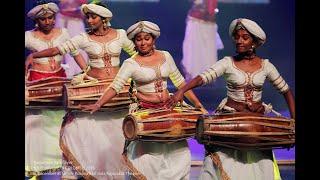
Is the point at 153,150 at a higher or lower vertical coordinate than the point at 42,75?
lower

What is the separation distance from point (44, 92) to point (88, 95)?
0.34 meters

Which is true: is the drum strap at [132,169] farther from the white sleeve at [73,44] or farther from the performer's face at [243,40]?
the performer's face at [243,40]

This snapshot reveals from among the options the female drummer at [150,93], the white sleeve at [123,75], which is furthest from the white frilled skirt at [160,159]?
the white sleeve at [123,75]

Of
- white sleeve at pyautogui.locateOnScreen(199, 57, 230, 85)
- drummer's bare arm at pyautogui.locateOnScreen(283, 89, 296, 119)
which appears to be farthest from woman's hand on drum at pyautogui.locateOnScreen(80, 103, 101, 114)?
drummer's bare arm at pyautogui.locateOnScreen(283, 89, 296, 119)

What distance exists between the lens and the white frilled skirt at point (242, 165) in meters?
4.49

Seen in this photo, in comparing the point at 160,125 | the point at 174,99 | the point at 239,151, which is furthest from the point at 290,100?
the point at 160,125

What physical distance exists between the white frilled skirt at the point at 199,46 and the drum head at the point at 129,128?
59cm

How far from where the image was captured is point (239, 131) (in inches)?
173

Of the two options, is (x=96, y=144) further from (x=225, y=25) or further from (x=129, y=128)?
(x=225, y=25)

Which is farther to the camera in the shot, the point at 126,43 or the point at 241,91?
the point at 126,43

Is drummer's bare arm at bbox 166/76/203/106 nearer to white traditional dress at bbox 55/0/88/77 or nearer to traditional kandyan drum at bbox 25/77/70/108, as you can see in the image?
white traditional dress at bbox 55/0/88/77

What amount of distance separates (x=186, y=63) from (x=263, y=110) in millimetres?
664

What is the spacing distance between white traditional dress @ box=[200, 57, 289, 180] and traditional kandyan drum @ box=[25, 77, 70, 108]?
1.06 meters
